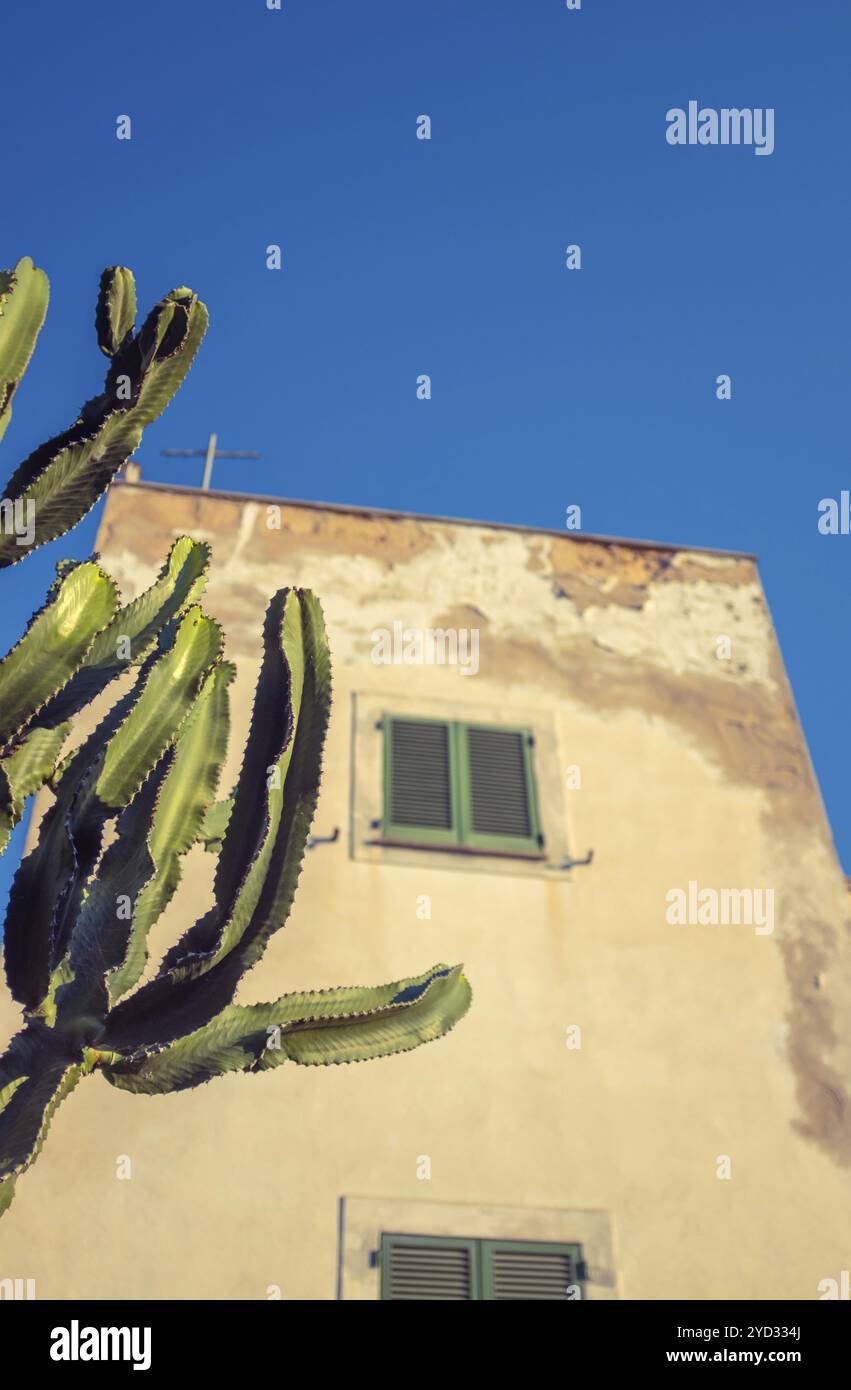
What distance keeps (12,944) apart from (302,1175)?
3581 millimetres

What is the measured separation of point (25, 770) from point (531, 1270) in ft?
14.3

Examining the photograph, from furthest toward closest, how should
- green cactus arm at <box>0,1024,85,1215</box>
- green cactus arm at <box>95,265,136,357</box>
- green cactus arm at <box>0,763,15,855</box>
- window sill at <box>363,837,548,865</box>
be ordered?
window sill at <box>363,837,548,865</box> → green cactus arm at <box>95,265,136,357</box> → green cactus arm at <box>0,763,15,855</box> → green cactus arm at <box>0,1024,85,1215</box>

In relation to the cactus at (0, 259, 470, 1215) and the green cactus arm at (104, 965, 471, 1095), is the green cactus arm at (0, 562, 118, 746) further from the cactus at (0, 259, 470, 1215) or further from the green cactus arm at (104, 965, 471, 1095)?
the green cactus arm at (104, 965, 471, 1095)

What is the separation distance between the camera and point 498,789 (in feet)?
29.1

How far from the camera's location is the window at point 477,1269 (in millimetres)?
6910

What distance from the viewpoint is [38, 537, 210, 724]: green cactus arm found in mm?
4227

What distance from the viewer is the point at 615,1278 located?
7.11 m

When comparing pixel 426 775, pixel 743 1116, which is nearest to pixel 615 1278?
pixel 743 1116

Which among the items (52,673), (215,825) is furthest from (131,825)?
(215,825)

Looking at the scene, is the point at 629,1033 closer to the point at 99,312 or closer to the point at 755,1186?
the point at 755,1186

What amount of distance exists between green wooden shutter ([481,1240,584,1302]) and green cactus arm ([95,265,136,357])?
15.9ft

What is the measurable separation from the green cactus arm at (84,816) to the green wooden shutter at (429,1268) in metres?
3.60

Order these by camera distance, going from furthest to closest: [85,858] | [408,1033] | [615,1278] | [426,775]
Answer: [426,775], [615,1278], [408,1033], [85,858]

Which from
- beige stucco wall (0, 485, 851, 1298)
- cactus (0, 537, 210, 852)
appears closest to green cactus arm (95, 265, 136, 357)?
cactus (0, 537, 210, 852)
